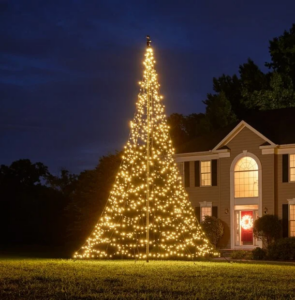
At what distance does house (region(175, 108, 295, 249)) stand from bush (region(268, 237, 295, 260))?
10.4ft

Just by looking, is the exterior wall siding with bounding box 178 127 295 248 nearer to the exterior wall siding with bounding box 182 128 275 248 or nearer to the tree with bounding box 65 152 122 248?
the exterior wall siding with bounding box 182 128 275 248

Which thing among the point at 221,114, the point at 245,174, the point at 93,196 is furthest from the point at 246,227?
the point at 221,114

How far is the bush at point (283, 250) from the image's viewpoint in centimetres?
2750

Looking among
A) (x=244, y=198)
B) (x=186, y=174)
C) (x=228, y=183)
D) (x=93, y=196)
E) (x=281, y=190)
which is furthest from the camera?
(x=93, y=196)

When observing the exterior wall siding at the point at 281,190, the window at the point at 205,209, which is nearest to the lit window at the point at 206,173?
the window at the point at 205,209

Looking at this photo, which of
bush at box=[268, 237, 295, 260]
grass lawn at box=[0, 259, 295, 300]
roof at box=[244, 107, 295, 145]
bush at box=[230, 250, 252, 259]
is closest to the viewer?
grass lawn at box=[0, 259, 295, 300]

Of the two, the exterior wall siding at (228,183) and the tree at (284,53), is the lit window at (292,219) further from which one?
the tree at (284,53)

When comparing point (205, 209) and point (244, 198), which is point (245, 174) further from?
point (205, 209)

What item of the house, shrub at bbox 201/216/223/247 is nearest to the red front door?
the house

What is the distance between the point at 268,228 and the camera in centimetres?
3069

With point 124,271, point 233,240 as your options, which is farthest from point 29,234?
point 124,271

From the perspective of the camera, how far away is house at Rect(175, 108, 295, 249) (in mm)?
31812

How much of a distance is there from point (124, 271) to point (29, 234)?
27.3m

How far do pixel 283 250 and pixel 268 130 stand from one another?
789 cm
